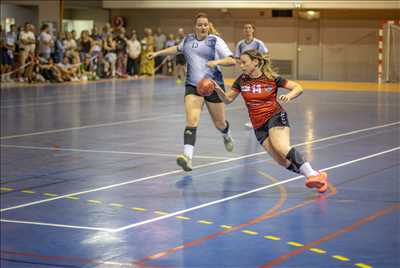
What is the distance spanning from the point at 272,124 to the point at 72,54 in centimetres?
2587

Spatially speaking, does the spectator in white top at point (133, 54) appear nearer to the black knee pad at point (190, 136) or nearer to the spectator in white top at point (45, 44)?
the spectator in white top at point (45, 44)

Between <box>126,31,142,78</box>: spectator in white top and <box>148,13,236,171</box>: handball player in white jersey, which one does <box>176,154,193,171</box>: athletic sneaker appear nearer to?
<box>148,13,236,171</box>: handball player in white jersey

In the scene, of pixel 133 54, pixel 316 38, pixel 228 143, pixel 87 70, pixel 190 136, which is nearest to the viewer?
pixel 190 136

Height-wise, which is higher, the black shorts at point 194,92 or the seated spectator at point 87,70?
the seated spectator at point 87,70

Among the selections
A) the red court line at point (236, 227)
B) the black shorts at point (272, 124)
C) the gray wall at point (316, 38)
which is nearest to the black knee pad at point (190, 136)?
the black shorts at point (272, 124)

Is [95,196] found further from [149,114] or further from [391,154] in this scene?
[149,114]

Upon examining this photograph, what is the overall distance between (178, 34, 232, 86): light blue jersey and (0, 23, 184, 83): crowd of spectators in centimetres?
2102

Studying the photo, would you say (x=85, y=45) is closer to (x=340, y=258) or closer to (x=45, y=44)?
(x=45, y=44)

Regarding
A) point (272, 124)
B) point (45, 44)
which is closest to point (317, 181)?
point (272, 124)

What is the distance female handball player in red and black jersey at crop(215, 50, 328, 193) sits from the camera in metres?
11.1

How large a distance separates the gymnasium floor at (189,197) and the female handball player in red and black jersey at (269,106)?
0.46 meters

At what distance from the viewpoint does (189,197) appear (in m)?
11.5

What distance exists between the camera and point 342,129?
63.3 feet

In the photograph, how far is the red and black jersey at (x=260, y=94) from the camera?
11195 millimetres
